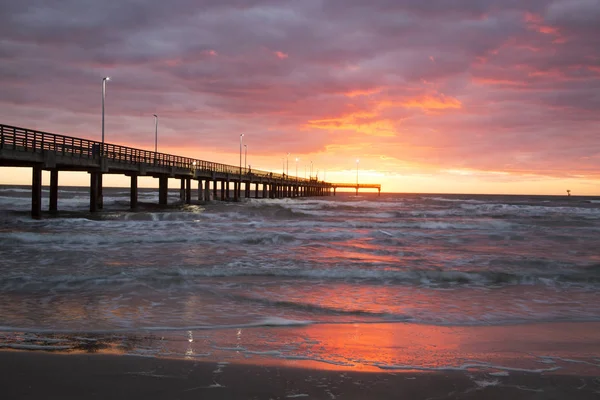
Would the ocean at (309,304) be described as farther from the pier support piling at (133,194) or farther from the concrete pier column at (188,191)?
the concrete pier column at (188,191)

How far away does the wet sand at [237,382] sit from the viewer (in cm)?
386

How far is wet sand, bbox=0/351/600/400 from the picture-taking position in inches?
152

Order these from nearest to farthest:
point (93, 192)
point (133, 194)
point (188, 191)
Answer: point (93, 192) → point (133, 194) → point (188, 191)

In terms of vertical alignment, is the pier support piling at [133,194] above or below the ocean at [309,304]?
above

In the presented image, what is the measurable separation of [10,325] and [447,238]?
1918cm

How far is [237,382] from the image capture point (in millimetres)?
4137

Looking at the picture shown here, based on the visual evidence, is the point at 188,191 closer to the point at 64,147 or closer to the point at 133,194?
the point at 133,194

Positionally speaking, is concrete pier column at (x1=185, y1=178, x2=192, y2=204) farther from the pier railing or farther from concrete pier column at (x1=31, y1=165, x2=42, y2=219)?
concrete pier column at (x1=31, y1=165, x2=42, y2=219)

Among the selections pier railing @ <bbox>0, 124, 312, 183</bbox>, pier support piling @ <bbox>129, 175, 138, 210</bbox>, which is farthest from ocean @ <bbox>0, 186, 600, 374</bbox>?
pier support piling @ <bbox>129, 175, 138, 210</bbox>

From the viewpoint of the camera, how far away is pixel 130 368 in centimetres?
441

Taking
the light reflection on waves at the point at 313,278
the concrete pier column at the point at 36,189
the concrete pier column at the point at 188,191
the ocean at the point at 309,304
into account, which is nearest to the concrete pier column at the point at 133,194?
the concrete pier column at the point at 36,189

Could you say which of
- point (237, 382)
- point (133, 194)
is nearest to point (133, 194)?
point (133, 194)

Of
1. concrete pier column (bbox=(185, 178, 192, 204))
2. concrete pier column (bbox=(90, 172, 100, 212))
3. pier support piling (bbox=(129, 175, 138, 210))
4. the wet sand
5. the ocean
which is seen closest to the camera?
the wet sand

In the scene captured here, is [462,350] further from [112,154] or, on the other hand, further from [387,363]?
[112,154]
